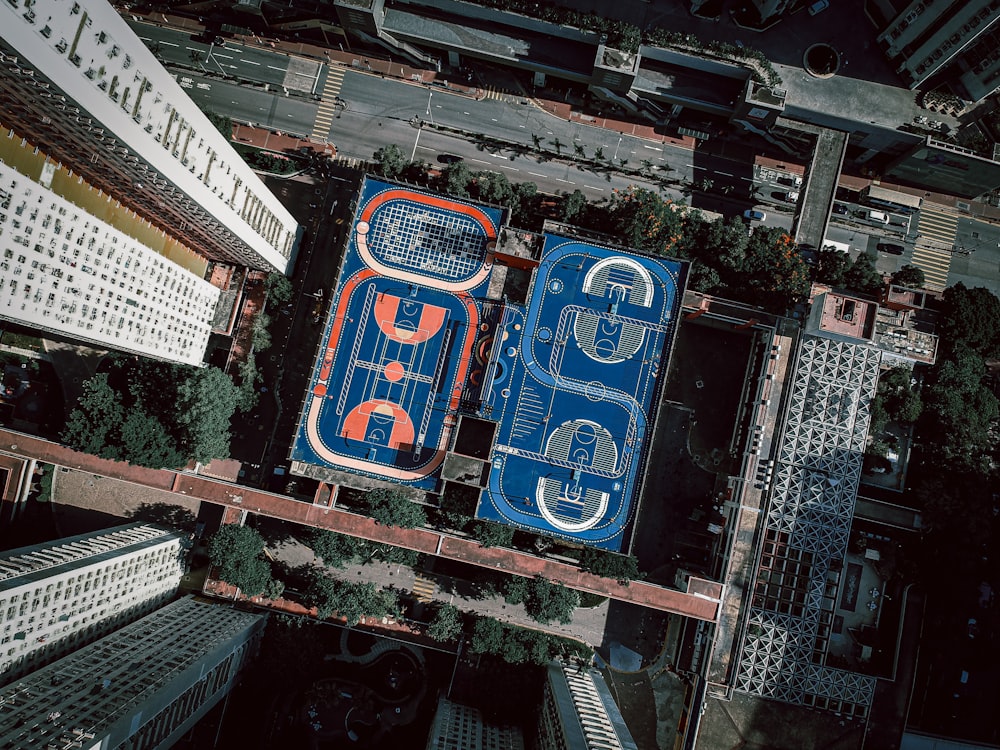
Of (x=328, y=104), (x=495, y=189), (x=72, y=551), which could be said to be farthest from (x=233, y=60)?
(x=72, y=551)

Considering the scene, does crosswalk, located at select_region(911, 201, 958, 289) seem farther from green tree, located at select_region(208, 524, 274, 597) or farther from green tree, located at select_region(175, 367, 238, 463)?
green tree, located at select_region(208, 524, 274, 597)

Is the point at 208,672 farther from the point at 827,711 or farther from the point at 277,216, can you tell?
the point at 827,711

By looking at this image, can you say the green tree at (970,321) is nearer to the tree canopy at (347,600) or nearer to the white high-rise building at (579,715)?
the white high-rise building at (579,715)

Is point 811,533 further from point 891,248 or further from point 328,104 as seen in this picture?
point 328,104

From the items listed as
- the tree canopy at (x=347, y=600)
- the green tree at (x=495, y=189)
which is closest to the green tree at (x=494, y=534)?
the tree canopy at (x=347, y=600)

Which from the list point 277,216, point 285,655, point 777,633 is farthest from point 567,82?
point 285,655
